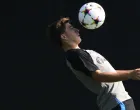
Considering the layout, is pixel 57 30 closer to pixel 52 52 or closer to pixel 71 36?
pixel 71 36

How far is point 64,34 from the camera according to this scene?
12.1 ft

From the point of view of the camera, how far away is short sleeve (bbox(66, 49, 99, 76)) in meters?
3.41

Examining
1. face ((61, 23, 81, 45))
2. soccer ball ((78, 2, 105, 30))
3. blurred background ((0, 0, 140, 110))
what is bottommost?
blurred background ((0, 0, 140, 110))

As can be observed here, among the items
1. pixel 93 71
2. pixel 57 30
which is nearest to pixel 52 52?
pixel 57 30

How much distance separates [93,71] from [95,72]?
0.7 inches

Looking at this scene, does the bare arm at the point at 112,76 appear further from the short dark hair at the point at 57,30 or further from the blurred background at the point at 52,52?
the blurred background at the point at 52,52

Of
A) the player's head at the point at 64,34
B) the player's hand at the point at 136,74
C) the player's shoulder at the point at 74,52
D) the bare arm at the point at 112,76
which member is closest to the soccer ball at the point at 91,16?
the player's head at the point at 64,34

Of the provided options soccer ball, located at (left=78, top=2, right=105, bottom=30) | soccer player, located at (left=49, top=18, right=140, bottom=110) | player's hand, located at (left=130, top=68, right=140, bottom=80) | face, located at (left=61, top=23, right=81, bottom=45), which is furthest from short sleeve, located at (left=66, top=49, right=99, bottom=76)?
soccer ball, located at (left=78, top=2, right=105, bottom=30)

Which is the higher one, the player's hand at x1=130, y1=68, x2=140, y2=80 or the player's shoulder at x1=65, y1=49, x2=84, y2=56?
the player's shoulder at x1=65, y1=49, x2=84, y2=56

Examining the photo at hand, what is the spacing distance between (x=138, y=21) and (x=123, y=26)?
196mm

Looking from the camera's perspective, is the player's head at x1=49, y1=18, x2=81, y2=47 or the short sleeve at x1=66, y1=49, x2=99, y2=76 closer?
the short sleeve at x1=66, y1=49, x2=99, y2=76

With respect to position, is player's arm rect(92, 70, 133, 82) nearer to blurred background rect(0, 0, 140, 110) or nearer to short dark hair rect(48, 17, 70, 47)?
short dark hair rect(48, 17, 70, 47)

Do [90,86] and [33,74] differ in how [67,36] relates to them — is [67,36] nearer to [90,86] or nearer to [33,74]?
[90,86]

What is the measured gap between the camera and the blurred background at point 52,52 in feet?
18.6
